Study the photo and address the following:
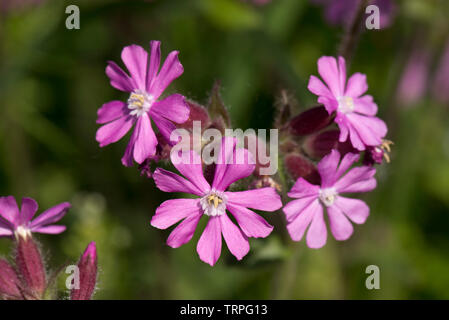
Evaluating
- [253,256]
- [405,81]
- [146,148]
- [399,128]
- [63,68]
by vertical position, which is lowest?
[253,256]

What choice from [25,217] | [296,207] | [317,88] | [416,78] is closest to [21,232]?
[25,217]

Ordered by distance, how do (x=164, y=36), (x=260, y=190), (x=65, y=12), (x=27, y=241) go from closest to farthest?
(x=260, y=190)
(x=27, y=241)
(x=65, y=12)
(x=164, y=36)

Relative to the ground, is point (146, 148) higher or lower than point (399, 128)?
lower

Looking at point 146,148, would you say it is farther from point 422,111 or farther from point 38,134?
point 422,111

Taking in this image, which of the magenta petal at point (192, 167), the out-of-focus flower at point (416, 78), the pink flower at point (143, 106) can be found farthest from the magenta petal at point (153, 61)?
the out-of-focus flower at point (416, 78)

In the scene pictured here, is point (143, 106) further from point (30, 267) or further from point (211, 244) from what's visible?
point (30, 267)

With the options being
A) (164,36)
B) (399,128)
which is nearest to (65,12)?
(164,36)

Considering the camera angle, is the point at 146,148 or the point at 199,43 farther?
the point at 199,43
